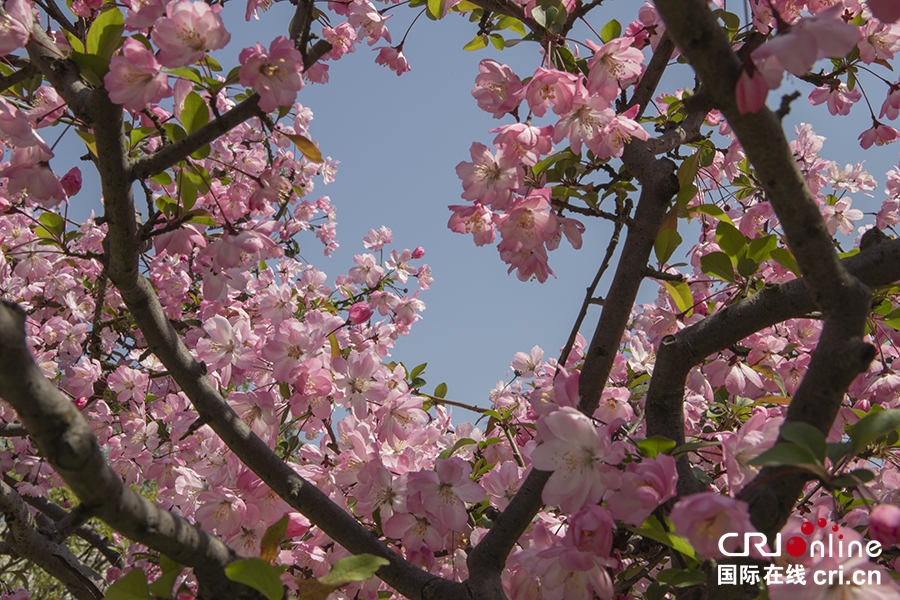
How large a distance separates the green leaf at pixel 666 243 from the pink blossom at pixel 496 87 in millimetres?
501

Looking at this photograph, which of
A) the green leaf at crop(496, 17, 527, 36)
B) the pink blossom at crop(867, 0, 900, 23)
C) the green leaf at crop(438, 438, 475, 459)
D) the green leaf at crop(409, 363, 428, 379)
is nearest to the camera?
the pink blossom at crop(867, 0, 900, 23)

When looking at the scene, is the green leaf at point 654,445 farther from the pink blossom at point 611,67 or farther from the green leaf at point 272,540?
the pink blossom at point 611,67

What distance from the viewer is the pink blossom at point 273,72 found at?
1.16m

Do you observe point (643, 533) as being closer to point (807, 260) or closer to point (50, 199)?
point (807, 260)

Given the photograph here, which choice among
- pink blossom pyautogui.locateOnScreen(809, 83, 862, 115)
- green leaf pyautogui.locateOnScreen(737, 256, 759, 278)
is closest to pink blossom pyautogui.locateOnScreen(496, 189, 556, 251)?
green leaf pyautogui.locateOnScreen(737, 256, 759, 278)

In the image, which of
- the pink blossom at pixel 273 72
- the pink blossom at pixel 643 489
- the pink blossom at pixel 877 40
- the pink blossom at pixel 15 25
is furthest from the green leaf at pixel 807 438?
the pink blossom at pixel 877 40

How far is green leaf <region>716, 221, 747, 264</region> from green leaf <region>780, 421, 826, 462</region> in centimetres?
75

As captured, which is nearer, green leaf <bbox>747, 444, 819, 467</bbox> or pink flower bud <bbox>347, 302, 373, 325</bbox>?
green leaf <bbox>747, 444, 819, 467</bbox>

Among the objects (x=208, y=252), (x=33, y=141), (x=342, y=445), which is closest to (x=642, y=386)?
(x=342, y=445)

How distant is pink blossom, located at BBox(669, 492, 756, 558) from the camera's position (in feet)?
2.55

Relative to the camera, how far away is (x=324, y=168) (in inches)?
247

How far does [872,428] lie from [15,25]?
5.56ft

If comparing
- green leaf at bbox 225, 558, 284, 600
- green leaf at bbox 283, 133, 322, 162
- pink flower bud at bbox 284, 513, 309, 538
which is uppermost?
green leaf at bbox 283, 133, 322, 162

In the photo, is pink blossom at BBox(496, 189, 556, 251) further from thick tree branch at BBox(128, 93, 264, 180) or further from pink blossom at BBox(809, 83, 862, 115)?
pink blossom at BBox(809, 83, 862, 115)
